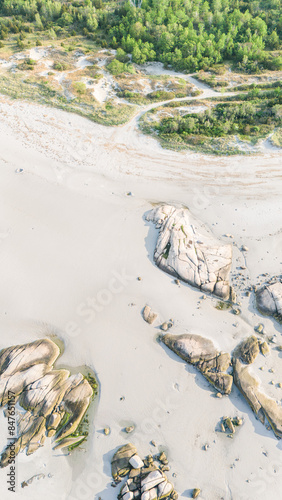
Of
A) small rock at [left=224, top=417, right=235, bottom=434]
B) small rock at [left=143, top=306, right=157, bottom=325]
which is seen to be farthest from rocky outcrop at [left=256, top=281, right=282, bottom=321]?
small rock at [left=143, top=306, right=157, bottom=325]

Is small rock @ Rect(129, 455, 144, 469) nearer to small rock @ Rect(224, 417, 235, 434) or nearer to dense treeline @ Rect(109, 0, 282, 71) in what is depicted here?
small rock @ Rect(224, 417, 235, 434)

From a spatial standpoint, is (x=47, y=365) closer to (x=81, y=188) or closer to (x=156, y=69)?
(x=81, y=188)

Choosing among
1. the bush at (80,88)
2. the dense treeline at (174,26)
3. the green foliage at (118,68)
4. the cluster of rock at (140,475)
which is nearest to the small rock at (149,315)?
the cluster of rock at (140,475)

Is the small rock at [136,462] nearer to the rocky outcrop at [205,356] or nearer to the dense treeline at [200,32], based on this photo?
the rocky outcrop at [205,356]

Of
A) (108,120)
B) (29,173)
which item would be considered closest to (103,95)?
(108,120)

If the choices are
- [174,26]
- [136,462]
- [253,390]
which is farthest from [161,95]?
[136,462]

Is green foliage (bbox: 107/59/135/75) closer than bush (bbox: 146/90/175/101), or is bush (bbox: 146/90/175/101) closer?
bush (bbox: 146/90/175/101)

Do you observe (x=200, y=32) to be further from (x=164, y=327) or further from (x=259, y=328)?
(x=164, y=327)
